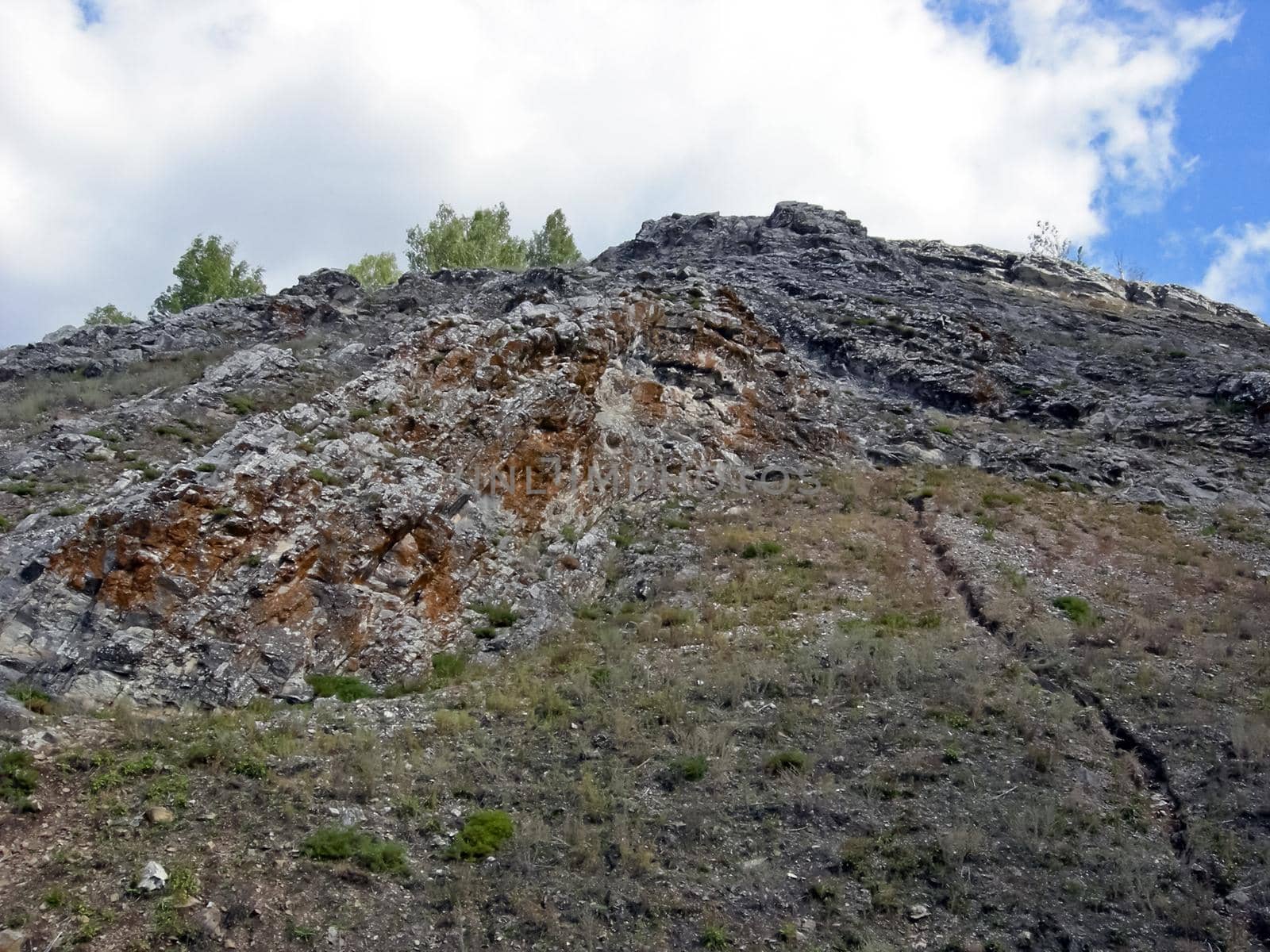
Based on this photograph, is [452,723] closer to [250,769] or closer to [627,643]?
[250,769]

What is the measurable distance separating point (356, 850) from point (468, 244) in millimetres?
47084

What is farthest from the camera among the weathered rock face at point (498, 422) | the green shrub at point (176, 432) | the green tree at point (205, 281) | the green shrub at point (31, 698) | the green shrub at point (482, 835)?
the green tree at point (205, 281)

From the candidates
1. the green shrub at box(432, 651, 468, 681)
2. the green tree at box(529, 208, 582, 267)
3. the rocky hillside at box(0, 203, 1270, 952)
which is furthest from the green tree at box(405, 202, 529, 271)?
the green shrub at box(432, 651, 468, 681)

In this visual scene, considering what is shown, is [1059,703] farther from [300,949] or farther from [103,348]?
[103,348]

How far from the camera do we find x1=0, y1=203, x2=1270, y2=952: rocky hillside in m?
9.46

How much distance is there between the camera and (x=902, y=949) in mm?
8875

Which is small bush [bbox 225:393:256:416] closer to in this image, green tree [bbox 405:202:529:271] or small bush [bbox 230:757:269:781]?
small bush [bbox 230:757:269:781]

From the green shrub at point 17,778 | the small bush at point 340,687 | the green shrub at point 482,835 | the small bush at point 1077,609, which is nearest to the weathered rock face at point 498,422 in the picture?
the small bush at point 340,687

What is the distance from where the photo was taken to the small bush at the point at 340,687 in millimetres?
13633

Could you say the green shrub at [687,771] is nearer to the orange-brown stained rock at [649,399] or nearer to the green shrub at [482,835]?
the green shrub at [482,835]

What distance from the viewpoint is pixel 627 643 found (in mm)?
15922

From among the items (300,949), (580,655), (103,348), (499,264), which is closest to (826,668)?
(580,655)

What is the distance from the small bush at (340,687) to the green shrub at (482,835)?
3.71 meters

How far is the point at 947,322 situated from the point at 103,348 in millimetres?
28440
